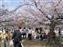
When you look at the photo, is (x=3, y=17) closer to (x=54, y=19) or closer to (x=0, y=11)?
(x=0, y=11)

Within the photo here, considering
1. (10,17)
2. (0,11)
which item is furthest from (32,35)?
(0,11)

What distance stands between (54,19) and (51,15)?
7.02 feet

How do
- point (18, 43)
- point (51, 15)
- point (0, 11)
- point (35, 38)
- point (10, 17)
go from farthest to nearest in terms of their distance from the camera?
point (35, 38)
point (10, 17)
point (0, 11)
point (51, 15)
point (18, 43)

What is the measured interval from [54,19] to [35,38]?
11.3 m

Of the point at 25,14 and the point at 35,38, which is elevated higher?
the point at 25,14

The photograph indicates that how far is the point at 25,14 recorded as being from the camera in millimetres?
23766

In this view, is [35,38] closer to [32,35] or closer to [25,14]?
[32,35]

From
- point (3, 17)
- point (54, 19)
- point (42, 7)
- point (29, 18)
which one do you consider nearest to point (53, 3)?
point (42, 7)

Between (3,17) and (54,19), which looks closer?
(54,19)

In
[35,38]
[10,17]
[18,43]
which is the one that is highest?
[18,43]

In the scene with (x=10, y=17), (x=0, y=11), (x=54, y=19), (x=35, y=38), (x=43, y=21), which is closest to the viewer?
(x=54, y=19)

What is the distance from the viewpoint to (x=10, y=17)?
24.8 meters

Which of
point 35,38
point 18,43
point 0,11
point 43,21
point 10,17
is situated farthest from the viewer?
point 35,38

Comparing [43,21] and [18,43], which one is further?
[43,21]
